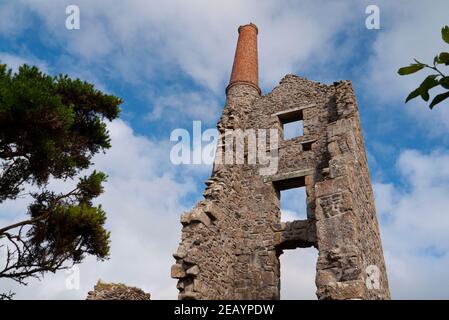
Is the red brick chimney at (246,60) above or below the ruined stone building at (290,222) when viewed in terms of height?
above

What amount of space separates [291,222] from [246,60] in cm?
829

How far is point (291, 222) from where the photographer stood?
11.1 metres

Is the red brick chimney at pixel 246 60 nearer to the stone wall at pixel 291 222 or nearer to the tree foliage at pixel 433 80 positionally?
the stone wall at pixel 291 222

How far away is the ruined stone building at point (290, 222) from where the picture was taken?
8.47m

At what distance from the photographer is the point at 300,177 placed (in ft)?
38.5

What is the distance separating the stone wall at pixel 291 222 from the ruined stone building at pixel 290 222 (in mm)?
24

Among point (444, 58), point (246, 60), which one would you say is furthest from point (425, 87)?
point (246, 60)

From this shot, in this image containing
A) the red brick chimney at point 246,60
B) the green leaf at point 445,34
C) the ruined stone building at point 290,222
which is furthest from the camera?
the red brick chimney at point 246,60

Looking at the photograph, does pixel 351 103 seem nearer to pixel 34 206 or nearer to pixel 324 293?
pixel 324 293

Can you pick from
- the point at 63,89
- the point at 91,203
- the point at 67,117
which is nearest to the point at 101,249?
the point at 91,203

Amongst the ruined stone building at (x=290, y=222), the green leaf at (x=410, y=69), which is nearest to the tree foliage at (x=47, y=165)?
the ruined stone building at (x=290, y=222)

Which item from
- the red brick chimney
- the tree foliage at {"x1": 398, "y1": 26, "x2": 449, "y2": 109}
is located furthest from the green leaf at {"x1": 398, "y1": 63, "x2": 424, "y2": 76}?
the red brick chimney

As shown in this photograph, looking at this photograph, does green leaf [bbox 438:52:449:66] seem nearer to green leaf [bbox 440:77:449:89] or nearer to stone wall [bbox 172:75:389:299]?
green leaf [bbox 440:77:449:89]
